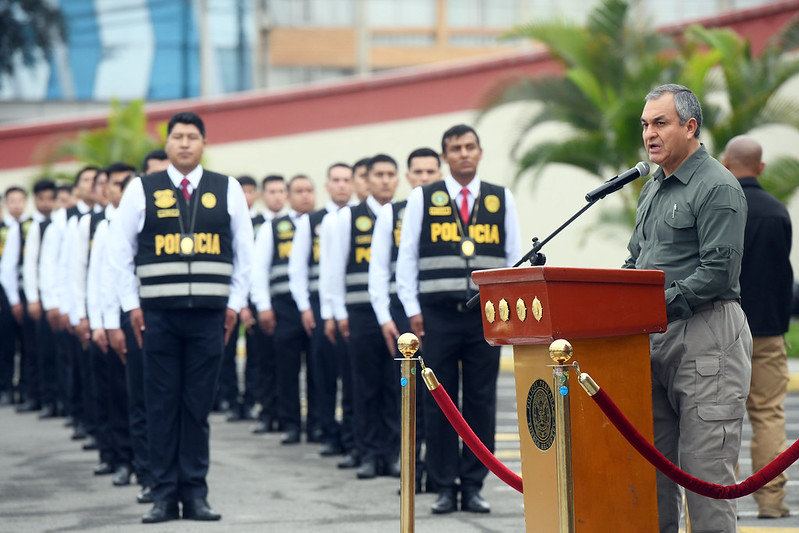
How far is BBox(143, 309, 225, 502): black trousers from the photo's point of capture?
7477 mm

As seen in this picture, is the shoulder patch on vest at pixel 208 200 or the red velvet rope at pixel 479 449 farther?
the shoulder patch on vest at pixel 208 200

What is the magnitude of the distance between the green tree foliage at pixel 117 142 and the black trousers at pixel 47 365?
29.4 feet

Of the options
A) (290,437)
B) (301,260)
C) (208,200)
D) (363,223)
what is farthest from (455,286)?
(290,437)

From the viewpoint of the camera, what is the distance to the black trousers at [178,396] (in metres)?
7.48

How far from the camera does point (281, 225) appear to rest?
12.4 m

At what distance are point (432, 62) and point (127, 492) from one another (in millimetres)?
52353

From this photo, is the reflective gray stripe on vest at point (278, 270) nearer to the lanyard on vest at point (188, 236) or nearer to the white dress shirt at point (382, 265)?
the white dress shirt at point (382, 265)

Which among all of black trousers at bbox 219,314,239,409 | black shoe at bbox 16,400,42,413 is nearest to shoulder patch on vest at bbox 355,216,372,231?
black trousers at bbox 219,314,239,409

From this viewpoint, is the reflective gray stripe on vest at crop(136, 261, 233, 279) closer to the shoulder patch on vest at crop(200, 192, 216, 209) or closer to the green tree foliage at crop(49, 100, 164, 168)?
the shoulder patch on vest at crop(200, 192, 216, 209)

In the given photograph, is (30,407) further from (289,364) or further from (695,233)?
(695,233)

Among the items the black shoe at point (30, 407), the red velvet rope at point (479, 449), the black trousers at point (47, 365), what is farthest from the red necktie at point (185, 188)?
the black shoe at point (30, 407)

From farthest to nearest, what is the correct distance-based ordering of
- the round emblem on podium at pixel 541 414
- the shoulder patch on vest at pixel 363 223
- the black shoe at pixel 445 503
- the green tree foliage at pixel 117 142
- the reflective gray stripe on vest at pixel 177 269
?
the green tree foliage at pixel 117 142, the shoulder patch on vest at pixel 363 223, the black shoe at pixel 445 503, the reflective gray stripe on vest at pixel 177 269, the round emblem on podium at pixel 541 414

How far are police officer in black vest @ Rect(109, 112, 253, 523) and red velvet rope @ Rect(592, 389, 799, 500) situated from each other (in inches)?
137

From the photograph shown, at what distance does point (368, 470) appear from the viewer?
9.25 m
